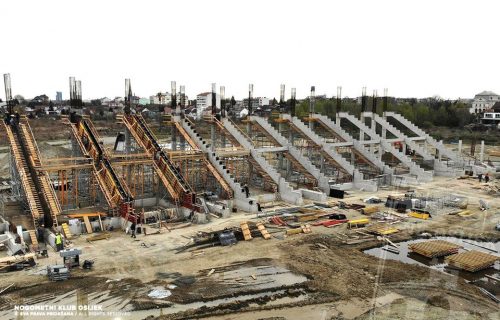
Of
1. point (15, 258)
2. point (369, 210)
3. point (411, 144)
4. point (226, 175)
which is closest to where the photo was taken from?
point (15, 258)

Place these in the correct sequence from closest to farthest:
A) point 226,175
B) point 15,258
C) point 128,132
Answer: point 15,258 < point 226,175 < point 128,132

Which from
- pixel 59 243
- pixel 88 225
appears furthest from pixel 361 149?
pixel 59 243

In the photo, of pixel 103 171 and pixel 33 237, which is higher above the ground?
pixel 103 171

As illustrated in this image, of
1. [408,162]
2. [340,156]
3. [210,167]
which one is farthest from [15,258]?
[408,162]

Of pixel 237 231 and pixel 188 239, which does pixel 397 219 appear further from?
pixel 188 239

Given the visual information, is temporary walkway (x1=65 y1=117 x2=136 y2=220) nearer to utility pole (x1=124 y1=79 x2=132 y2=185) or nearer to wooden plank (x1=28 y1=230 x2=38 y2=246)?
utility pole (x1=124 y1=79 x2=132 y2=185)

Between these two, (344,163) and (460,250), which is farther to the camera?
(344,163)

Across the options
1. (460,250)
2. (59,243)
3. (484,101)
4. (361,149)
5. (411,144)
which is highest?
(484,101)

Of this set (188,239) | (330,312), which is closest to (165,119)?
(188,239)

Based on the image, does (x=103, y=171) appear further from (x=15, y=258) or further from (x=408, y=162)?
(x=408, y=162)
